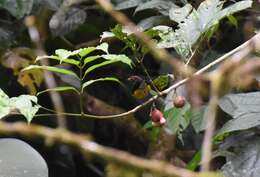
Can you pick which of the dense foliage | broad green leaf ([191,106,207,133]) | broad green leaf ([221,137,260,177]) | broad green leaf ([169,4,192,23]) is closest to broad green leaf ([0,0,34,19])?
the dense foliage

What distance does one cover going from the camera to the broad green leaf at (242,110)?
84 centimetres

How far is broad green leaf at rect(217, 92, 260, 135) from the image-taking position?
0.84 metres

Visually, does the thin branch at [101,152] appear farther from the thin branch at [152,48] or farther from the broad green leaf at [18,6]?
the broad green leaf at [18,6]

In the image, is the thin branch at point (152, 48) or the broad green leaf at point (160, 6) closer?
the thin branch at point (152, 48)

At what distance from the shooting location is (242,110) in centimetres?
88

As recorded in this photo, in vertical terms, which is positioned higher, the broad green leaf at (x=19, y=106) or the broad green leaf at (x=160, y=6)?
the broad green leaf at (x=160, y=6)

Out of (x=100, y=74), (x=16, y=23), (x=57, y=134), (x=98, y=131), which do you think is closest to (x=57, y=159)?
(x=98, y=131)

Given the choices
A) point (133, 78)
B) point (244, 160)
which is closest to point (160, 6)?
point (133, 78)

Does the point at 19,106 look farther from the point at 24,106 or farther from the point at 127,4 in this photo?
the point at 127,4

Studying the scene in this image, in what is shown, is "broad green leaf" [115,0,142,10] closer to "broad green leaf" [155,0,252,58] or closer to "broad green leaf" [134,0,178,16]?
"broad green leaf" [134,0,178,16]

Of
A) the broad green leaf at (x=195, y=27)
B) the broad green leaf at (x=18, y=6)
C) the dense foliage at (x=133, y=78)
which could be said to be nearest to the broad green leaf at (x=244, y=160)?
the dense foliage at (x=133, y=78)

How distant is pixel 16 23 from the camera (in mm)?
1370

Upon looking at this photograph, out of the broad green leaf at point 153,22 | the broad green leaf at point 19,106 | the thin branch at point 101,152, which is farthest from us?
the broad green leaf at point 153,22

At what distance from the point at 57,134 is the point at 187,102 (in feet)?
2.15
